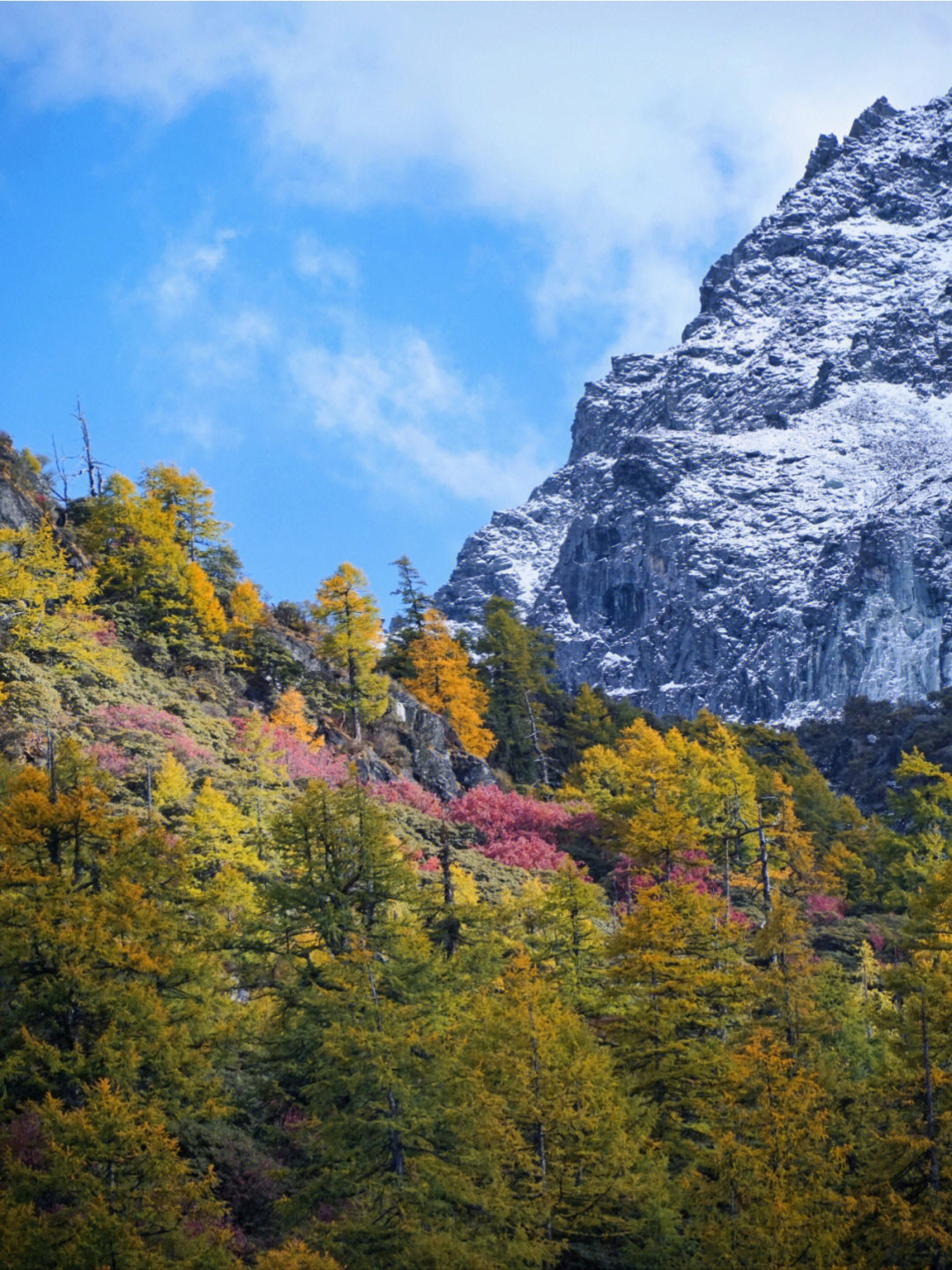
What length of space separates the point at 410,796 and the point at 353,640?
307 inches

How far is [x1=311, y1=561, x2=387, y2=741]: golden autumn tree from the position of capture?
50.7 metres

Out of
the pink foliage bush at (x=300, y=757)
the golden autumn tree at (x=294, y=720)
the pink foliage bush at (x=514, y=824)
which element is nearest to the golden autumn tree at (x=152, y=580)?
the golden autumn tree at (x=294, y=720)

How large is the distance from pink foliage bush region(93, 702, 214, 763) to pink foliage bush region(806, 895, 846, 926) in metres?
24.5

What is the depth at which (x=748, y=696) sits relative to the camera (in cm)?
16125

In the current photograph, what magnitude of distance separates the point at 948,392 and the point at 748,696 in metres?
58.9

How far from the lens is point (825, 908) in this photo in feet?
145

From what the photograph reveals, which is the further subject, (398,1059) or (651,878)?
(651,878)

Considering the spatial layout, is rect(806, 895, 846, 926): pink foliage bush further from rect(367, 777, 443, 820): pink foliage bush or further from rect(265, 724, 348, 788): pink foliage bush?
rect(265, 724, 348, 788): pink foliage bush

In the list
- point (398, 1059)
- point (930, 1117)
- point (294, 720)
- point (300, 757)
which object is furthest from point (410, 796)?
point (930, 1117)

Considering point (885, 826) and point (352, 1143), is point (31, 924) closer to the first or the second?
point (352, 1143)

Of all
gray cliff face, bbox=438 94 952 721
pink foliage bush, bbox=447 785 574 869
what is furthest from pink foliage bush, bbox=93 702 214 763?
gray cliff face, bbox=438 94 952 721

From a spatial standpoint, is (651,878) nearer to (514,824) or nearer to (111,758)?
(514,824)

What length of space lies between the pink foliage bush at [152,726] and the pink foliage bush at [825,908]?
24.5 metres

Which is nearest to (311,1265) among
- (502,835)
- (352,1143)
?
(352,1143)
